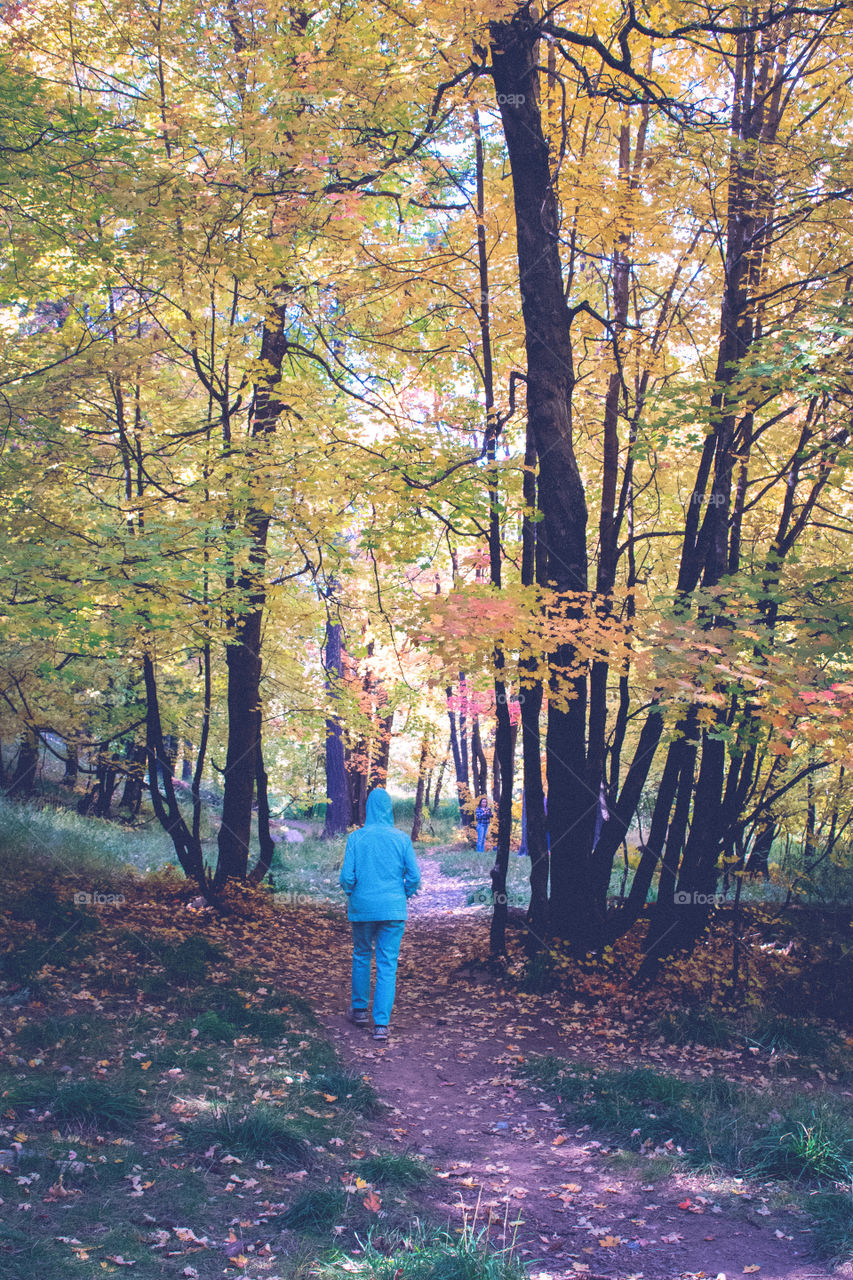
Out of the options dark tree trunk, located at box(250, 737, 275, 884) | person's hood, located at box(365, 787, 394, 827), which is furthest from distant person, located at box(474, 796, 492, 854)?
person's hood, located at box(365, 787, 394, 827)

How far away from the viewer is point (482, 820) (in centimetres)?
2041

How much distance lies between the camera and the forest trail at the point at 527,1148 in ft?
11.3

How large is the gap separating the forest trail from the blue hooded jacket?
1.00m

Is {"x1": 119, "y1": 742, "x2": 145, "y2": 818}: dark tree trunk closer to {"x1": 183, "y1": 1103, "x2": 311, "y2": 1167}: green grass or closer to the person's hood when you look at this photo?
the person's hood

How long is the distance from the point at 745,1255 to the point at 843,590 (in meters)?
4.24

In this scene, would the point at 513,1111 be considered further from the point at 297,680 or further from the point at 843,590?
the point at 297,680

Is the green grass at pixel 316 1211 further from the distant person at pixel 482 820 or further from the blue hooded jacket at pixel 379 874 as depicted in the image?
the distant person at pixel 482 820

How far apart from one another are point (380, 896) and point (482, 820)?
47.8ft

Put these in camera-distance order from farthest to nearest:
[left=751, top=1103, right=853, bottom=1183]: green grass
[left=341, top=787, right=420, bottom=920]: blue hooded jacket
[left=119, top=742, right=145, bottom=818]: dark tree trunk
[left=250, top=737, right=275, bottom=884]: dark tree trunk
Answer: [left=119, top=742, right=145, bottom=818]: dark tree trunk < [left=250, top=737, right=275, bottom=884]: dark tree trunk < [left=341, top=787, right=420, bottom=920]: blue hooded jacket < [left=751, top=1103, right=853, bottom=1183]: green grass

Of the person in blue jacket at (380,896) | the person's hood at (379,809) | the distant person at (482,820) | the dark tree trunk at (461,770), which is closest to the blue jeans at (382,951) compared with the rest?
the person in blue jacket at (380,896)

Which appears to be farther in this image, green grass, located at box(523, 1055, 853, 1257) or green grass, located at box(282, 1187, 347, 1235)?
green grass, located at box(523, 1055, 853, 1257)

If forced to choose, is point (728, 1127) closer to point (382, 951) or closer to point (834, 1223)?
point (834, 1223)

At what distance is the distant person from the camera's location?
1905cm

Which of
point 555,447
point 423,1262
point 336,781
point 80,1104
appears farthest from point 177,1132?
point 336,781
